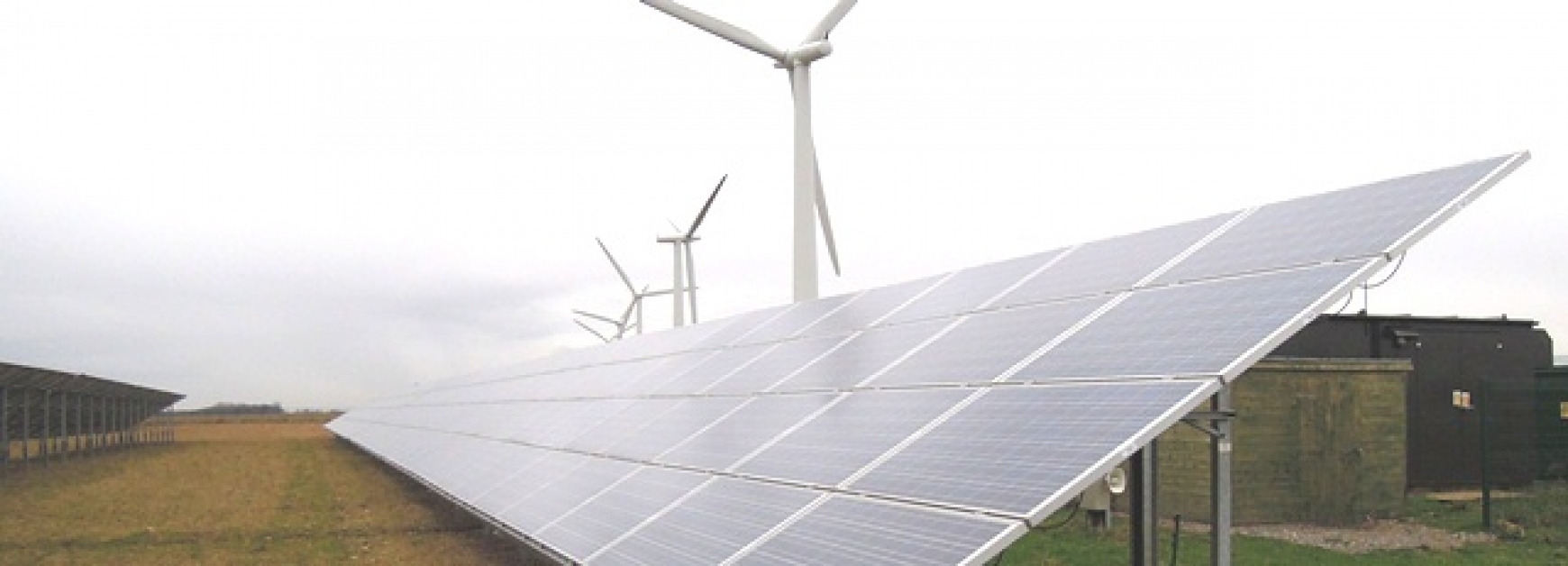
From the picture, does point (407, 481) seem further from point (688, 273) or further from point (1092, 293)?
point (1092, 293)

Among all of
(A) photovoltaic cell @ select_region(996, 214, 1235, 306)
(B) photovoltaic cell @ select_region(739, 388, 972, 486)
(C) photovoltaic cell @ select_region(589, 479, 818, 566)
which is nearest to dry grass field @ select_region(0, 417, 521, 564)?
(C) photovoltaic cell @ select_region(589, 479, 818, 566)

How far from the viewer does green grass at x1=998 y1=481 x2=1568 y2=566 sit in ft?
61.2

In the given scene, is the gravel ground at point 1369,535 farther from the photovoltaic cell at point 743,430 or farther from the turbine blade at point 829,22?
the turbine blade at point 829,22

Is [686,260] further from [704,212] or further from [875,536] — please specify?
[875,536]

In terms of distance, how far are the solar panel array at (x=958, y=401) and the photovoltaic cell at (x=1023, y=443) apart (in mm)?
21

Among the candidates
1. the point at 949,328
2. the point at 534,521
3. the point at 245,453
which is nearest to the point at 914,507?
the point at 949,328

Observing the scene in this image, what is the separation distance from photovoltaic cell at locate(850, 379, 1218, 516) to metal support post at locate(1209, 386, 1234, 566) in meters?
1.17

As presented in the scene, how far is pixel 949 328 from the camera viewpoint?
42.0ft

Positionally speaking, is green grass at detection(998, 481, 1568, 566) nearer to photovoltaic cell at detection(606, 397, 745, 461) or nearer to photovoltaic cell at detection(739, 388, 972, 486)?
photovoltaic cell at detection(606, 397, 745, 461)

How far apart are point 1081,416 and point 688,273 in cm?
4610

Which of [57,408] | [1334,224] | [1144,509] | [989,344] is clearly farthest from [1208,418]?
[57,408]

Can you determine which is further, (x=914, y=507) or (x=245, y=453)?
(x=245, y=453)

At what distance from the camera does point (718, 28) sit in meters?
27.2

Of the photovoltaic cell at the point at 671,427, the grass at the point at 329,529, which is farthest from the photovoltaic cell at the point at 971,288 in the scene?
the grass at the point at 329,529
